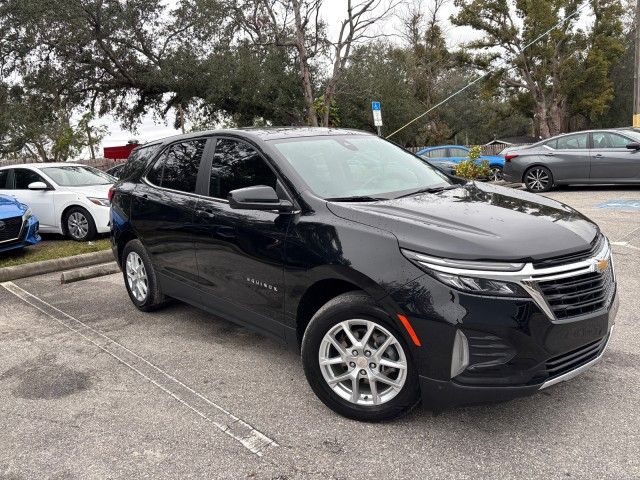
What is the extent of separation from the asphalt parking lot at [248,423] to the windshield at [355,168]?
131cm

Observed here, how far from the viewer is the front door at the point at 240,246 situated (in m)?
3.50

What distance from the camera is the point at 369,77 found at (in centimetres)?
3005

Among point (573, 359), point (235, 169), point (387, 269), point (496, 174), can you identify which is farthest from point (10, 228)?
point (496, 174)

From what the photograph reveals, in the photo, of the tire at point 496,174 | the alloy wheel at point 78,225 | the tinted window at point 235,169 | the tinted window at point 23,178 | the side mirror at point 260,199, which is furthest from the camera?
the tire at point 496,174

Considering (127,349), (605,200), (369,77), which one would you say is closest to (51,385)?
(127,349)

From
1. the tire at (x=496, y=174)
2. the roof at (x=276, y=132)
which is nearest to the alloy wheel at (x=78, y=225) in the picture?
the roof at (x=276, y=132)

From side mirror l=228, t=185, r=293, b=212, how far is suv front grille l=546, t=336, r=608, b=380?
1.70 meters

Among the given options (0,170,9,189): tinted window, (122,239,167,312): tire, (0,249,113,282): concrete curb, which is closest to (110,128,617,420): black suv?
(122,239,167,312): tire

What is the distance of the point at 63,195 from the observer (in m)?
9.34

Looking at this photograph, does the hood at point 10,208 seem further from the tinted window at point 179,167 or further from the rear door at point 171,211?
the tinted window at point 179,167

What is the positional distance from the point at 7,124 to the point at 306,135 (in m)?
23.8

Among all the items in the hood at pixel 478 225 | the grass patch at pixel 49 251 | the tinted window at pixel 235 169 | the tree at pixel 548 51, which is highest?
the tree at pixel 548 51

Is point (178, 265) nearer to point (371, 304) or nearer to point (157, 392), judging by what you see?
point (157, 392)

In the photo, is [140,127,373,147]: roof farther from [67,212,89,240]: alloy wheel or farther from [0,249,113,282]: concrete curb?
[67,212,89,240]: alloy wheel
